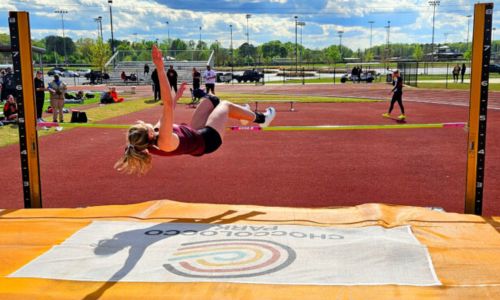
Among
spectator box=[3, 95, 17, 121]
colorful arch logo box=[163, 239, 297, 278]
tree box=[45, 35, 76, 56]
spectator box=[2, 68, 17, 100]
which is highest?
tree box=[45, 35, 76, 56]

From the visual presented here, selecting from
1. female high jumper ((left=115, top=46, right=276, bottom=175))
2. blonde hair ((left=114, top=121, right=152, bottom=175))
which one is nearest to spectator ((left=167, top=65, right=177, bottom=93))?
female high jumper ((left=115, top=46, right=276, bottom=175))

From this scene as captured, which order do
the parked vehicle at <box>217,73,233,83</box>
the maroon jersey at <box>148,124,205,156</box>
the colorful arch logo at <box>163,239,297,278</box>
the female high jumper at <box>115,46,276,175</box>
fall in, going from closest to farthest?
the colorful arch logo at <box>163,239,297,278</box> < the female high jumper at <box>115,46,276,175</box> < the maroon jersey at <box>148,124,205,156</box> < the parked vehicle at <box>217,73,233,83</box>

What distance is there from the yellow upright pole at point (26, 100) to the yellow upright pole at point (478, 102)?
4.67 metres

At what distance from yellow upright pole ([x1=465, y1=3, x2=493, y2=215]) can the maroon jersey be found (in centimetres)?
280

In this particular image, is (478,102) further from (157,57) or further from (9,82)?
(9,82)

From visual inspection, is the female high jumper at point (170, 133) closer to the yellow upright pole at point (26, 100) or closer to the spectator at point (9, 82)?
the yellow upright pole at point (26, 100)

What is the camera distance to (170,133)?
397 cm

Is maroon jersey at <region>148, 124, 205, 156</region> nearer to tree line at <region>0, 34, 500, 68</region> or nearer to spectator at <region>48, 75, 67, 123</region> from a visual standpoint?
spectator at <region>48, 75, 67, 123</region>

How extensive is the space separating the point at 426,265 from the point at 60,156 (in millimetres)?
7653

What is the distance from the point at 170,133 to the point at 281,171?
417cm

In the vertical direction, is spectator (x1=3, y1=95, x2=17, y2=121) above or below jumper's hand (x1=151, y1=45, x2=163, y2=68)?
below

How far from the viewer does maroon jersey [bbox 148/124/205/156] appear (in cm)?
423

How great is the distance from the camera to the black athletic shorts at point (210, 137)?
4.50 metres

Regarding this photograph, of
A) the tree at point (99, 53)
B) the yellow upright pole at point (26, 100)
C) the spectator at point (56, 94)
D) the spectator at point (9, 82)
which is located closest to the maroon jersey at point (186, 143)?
the yellow upright pole at point (26, 100)
